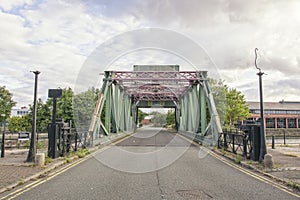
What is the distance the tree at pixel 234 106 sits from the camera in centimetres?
4194

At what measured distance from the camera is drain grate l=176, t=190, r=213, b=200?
627 cm

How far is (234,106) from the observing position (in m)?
A: 42.5

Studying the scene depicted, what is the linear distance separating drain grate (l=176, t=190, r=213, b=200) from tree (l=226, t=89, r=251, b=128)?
35926 mm

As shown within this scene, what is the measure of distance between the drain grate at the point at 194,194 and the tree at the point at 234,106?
35926mm

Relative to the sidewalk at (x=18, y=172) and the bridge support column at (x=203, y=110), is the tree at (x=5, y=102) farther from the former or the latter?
the sidewalk at (x=18, y=172)

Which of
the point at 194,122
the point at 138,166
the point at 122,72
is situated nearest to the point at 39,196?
the point at 138,166

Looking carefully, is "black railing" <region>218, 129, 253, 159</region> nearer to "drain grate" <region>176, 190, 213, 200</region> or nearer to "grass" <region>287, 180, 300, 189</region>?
"grass" <region>287, 180, 300, 189</region>

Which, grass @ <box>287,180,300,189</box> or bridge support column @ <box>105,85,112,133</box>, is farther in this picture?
bridge support column @ <box>105,85,112,133</box>

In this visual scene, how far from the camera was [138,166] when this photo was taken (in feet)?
35.5

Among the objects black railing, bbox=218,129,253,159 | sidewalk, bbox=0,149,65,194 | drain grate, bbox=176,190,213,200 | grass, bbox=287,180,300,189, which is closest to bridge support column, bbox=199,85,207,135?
black railing, bbox=218,129,253,159

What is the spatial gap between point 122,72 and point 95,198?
2048cm

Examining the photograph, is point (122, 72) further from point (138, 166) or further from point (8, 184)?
point (8, 184)

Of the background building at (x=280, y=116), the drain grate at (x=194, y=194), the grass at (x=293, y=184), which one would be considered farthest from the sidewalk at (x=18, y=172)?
the background building at (x=280, y=116)

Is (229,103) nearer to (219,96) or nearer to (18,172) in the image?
(219,96)
